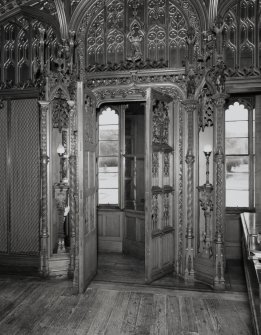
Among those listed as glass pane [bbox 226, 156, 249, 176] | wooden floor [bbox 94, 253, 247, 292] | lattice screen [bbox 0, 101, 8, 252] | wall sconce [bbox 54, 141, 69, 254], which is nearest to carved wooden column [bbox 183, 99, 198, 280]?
wooden floor [bbox 94, 253, 247, 292]

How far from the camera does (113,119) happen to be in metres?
6.42

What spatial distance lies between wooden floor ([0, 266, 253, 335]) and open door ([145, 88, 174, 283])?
462 mm

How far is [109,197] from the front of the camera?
21.3 feet

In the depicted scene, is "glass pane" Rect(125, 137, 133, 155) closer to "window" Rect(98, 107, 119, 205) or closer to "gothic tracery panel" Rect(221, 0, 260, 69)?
"window" Rect(98, 107, 119, 205)

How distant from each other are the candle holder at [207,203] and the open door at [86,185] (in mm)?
1544

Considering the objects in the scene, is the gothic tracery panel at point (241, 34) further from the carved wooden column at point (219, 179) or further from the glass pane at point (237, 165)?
the glass pane at point (237, 165)

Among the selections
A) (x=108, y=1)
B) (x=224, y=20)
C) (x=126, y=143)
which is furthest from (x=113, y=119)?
(x=224, y=20)

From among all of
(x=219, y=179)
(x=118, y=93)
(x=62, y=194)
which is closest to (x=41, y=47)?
(x=118, y=93)

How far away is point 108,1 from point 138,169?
290cm

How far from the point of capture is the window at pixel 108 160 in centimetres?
643

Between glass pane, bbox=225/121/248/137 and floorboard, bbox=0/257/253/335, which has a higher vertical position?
glass pane, bbox=225/121/248/137

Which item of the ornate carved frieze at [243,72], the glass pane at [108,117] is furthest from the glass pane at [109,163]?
the ornate carved frieze at [243,72]

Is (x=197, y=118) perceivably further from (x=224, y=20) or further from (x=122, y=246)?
(x=122, y=246)

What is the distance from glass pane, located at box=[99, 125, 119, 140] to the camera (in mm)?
6434
